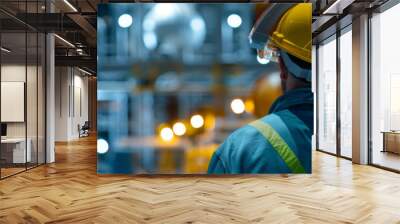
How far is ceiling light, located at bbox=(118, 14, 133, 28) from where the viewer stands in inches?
244

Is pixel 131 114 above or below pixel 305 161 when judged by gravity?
above

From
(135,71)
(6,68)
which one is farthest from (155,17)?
(6,68)

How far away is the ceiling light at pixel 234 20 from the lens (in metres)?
6.20

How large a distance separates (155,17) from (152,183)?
263 cm

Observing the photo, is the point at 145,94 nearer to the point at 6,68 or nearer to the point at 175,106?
the point at 175,106

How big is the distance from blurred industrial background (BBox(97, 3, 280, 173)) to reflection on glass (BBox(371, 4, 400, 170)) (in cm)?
249

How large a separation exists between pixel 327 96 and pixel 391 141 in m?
3.55

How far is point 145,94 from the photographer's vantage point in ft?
20.4

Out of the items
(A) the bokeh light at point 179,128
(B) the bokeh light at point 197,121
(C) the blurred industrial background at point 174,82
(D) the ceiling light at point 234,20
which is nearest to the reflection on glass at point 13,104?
(C) the blurred industrial background at point 174,82

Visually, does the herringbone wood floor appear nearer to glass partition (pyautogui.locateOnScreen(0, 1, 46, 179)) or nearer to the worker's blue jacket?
the worker's blue jacket

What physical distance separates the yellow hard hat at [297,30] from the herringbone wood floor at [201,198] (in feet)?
6.83

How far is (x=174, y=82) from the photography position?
6.21 meters

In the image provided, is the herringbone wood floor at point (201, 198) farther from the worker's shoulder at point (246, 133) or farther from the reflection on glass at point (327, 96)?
the reflection on glass at point (327, 96)

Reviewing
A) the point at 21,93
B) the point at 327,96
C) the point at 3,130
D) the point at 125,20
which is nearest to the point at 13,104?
the point at 21,93
